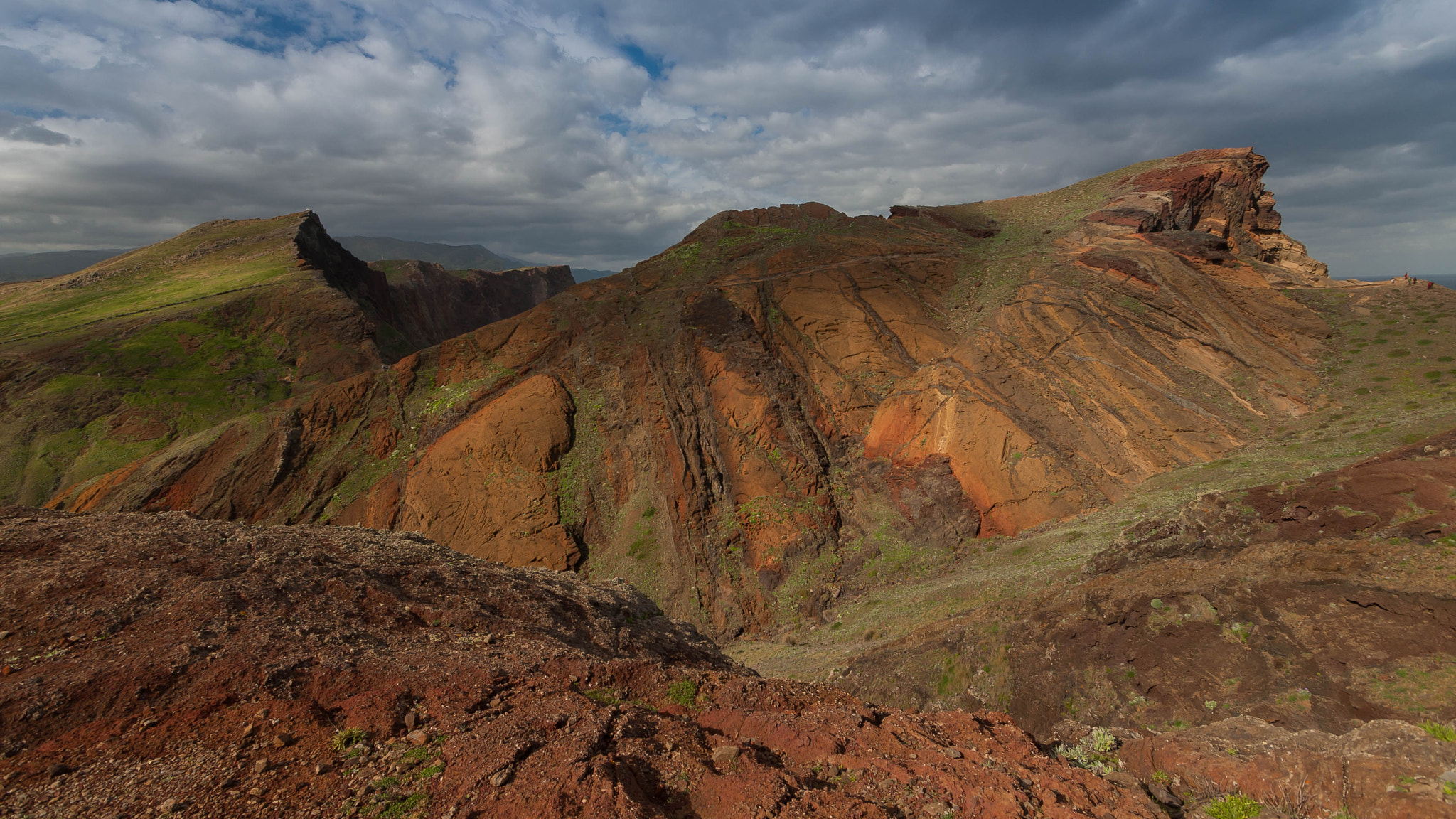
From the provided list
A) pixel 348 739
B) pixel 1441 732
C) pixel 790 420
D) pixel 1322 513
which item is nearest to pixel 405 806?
pixel 348 739

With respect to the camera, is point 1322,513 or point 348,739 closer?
point 348,739

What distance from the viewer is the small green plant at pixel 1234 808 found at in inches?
233

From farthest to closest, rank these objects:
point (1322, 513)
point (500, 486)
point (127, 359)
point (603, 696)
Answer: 1. point (127, 359)
2. point (500, 486)
3. point (1322, 513)
4. point (603, 696)

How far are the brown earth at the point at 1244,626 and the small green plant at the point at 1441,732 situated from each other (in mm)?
2822

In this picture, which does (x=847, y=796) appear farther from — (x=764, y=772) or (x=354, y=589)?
(x=354, y=589)

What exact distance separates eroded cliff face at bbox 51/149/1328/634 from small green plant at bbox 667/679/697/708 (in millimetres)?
13848

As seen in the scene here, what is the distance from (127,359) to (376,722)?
49.9m

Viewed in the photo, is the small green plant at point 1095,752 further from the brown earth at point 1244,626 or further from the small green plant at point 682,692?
the small green plant at point 682,692

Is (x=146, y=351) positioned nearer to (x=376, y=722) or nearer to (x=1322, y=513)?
(x=376, y=722)

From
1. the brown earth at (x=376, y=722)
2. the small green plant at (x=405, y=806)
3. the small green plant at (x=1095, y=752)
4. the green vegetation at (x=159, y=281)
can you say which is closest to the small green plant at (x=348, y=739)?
the brown earth at (x=376, y=722)

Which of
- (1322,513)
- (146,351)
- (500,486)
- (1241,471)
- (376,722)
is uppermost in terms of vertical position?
(146,351)

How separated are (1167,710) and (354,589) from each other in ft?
50.4

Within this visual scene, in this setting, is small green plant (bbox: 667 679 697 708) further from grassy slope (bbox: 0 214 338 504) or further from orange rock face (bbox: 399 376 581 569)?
grassy slope (bbox: 0 214 338 504)

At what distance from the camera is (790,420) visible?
2748 centimetres
